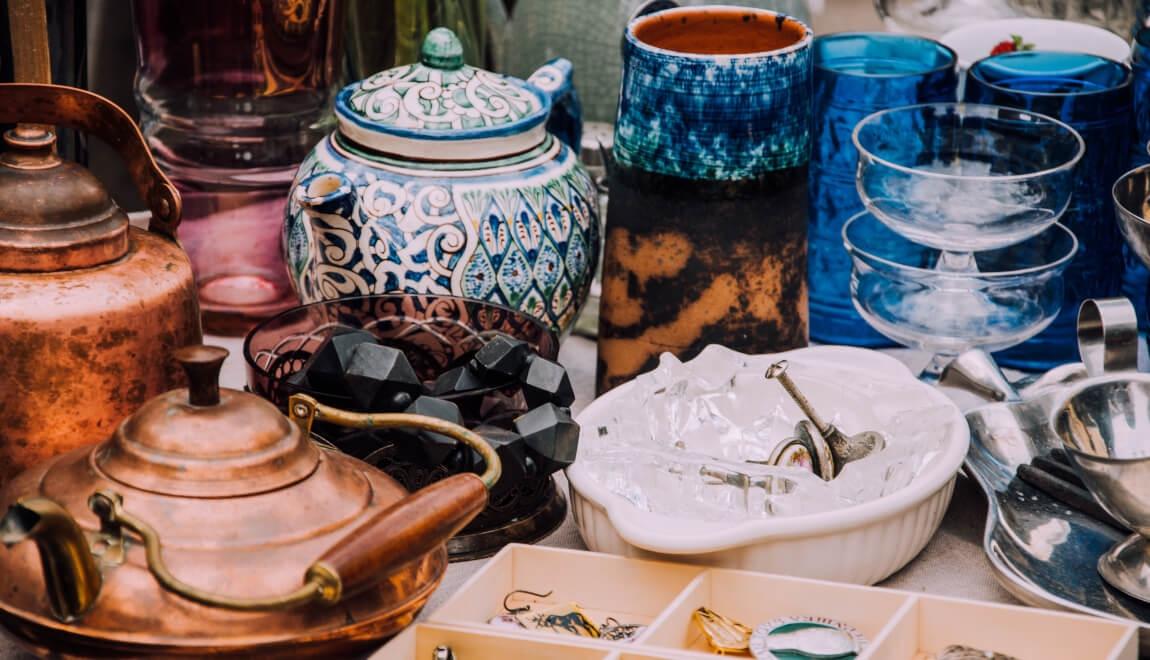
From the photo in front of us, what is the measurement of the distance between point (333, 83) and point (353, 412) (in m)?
0.49

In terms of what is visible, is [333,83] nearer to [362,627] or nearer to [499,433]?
[499,433]

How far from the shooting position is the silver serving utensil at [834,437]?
2.85ft

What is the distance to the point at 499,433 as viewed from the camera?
81 cm

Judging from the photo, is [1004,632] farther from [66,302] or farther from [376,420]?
[66,302]

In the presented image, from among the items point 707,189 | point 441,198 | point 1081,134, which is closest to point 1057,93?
point 1081,134

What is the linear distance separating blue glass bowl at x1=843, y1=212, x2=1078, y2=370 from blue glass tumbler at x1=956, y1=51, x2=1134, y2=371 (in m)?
0.04

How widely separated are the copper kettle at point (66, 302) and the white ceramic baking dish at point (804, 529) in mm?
231

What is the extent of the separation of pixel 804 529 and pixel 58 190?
16.4 inches

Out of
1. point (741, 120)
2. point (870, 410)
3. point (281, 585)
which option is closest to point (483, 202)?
point (741, 120)

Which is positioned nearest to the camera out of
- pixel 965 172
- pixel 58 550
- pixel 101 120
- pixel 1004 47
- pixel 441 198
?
pixel 58 550

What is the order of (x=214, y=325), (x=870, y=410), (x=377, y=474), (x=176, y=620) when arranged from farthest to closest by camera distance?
(x=214, y=325) < (x=870, y=410) < (x=377, y=474) < (x=176, y=620)

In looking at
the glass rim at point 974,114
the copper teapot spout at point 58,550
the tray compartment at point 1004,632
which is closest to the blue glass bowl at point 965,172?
the glass rim at point 974,114

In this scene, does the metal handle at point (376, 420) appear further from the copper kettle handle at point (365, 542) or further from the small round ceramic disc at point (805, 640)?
the small round ceramic disc at point (805, 640)

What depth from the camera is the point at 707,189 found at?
96 centimetres
